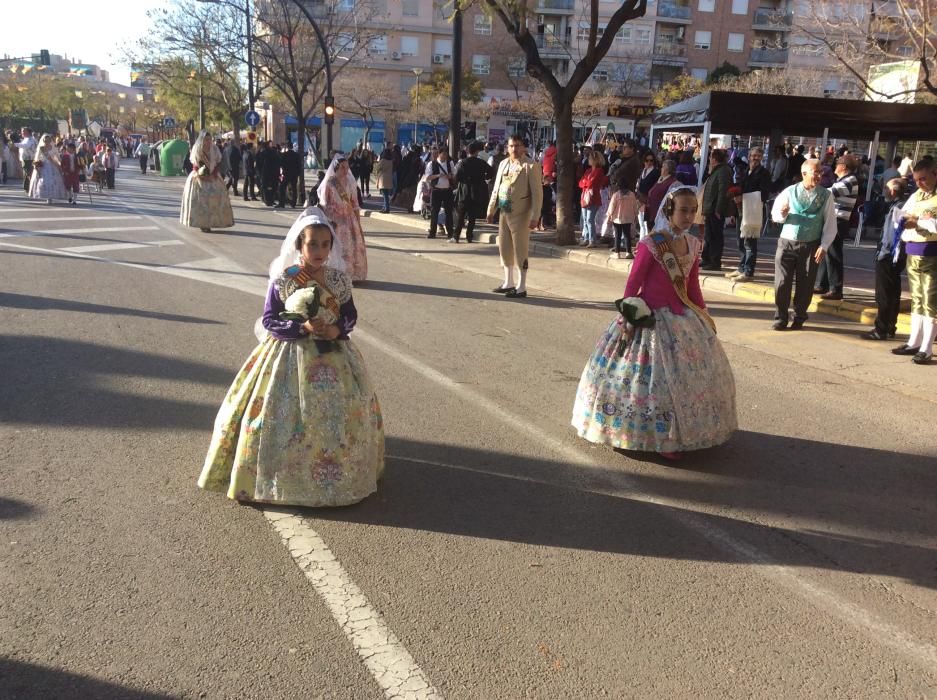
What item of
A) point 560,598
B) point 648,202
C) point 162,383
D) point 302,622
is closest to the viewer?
point 302,622

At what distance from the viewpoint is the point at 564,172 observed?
15.4 metres

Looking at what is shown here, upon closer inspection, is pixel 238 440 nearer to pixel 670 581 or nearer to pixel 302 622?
pixel 302 622

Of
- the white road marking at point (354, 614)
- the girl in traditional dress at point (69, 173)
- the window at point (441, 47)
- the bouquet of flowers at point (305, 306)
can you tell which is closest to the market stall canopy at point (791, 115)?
the bouquet of flowers at point (305, 306)

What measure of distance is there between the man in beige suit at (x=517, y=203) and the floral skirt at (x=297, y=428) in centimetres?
656

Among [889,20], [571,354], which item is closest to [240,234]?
[571,354]

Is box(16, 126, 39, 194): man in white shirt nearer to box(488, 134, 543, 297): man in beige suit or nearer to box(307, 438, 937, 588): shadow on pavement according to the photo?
box(488, 134, 543, 297): man in beige suit

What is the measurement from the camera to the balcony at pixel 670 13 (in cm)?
6128

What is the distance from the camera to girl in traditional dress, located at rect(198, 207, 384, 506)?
12.9 feet

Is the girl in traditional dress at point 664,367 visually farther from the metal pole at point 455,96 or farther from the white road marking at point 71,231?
the metal pole at point 455,96

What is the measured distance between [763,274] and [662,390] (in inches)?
333

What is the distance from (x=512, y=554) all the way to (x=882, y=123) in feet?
54.3

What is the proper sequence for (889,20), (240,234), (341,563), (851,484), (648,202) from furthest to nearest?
(889,20), (240,234), (648,202), (851,484), (341,563)

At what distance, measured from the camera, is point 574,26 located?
6338 centimetres

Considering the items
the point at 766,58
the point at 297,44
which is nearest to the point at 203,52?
the point at 297,44
